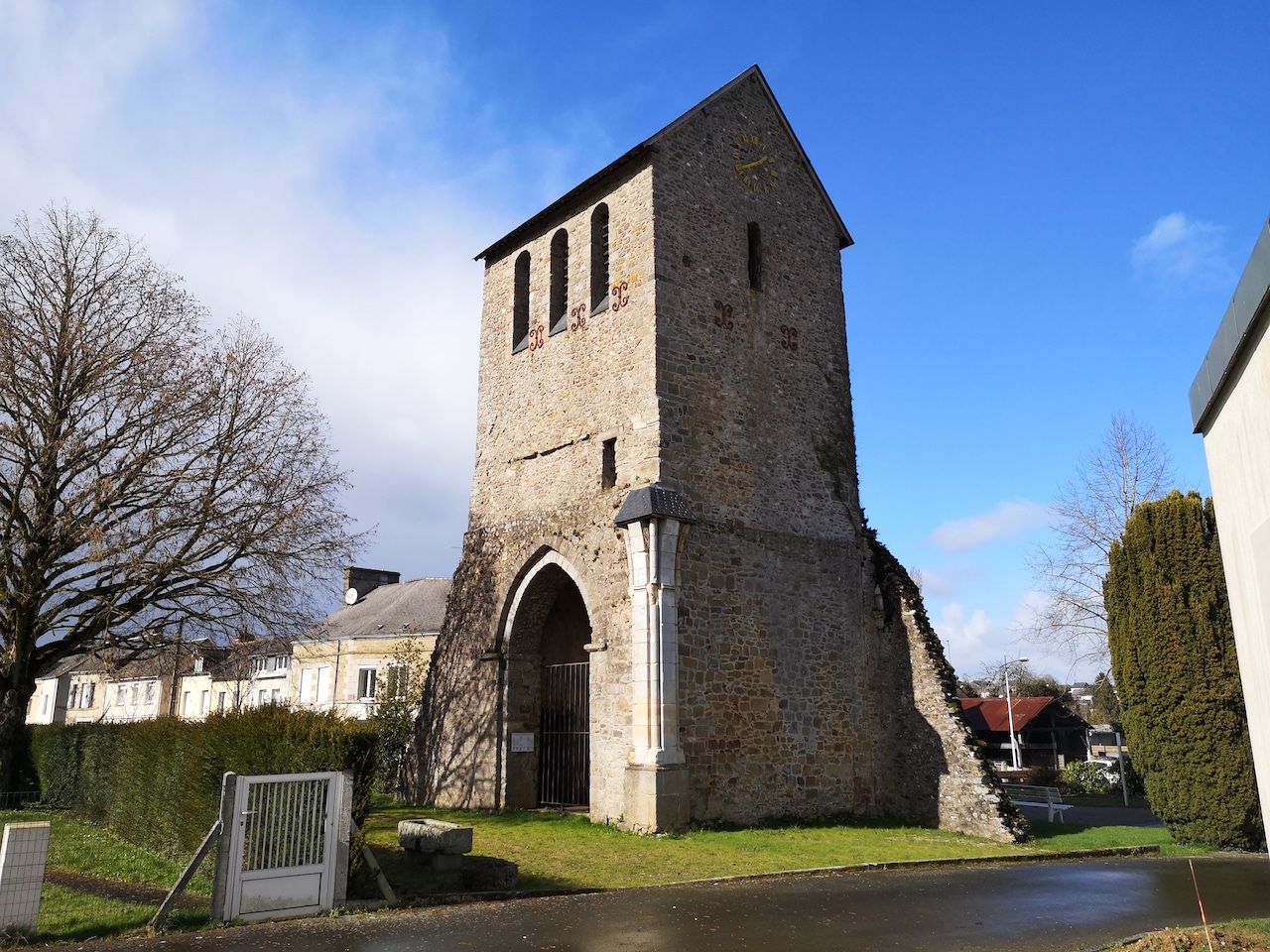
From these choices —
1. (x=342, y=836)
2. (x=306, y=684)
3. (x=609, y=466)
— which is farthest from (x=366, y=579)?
(x=342, y=836)

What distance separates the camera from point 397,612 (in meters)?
35.3

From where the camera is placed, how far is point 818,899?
8.99 m

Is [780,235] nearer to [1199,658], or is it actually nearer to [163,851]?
[1199,658]

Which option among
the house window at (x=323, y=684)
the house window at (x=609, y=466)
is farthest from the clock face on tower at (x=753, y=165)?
the house window at (x=323, y=684)

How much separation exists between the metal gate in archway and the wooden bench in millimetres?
7030

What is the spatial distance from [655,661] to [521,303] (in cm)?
865

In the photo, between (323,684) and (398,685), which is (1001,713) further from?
(323,684)

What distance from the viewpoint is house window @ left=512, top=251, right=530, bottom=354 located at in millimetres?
18237

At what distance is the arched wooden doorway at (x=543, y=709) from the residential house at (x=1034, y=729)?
59.3 feet

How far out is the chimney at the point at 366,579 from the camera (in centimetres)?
3956

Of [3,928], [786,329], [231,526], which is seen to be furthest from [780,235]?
[3,928]

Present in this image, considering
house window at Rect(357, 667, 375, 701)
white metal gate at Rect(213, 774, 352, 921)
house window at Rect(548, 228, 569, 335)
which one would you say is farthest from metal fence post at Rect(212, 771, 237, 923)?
house window at Rect(357, 667, 375, 701)

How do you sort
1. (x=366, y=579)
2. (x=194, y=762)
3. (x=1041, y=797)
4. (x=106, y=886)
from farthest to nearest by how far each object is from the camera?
(x=366, y=579) < (x=1041, y=797) < (x=194, y=762) < (x=106, y=886)

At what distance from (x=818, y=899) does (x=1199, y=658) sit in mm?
7896
